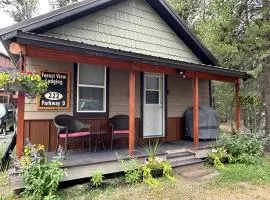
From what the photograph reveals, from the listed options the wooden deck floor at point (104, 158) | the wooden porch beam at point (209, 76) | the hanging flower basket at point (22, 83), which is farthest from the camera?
the wooden porch beam at point (209, 76)

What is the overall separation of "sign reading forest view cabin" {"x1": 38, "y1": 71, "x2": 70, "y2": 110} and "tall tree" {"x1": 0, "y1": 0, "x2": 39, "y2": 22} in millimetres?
24853

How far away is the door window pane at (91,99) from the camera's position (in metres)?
7.37

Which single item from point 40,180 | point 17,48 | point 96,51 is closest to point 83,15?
point 96,51

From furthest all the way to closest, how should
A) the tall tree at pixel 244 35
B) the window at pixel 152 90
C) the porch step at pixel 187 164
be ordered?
the tall tree at pixel 244 35 < the window at pixel 152 90 < the porch step at pixel 187 164

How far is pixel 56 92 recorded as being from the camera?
6.92 m

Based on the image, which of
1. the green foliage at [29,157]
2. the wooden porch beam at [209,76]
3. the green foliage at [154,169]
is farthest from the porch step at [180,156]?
the green foliage at [29,157]

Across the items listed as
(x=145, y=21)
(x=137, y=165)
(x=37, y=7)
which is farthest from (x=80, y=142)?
(x=37, y=7)

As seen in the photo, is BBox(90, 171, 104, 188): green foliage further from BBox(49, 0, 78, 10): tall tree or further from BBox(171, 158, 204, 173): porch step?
BBox(49, 0, 78, 10): tall tree

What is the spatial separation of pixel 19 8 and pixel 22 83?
97.2 ft

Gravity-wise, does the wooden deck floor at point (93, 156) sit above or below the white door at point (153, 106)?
below

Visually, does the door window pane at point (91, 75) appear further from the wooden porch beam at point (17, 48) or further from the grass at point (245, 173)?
the grass at point (245, 173)

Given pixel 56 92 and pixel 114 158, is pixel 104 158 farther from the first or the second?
pixel 56 92

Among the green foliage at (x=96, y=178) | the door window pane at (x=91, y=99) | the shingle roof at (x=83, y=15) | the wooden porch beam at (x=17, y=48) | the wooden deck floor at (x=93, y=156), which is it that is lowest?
the green foliage at (x=96, y=178)

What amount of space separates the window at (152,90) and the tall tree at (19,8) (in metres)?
24.3
